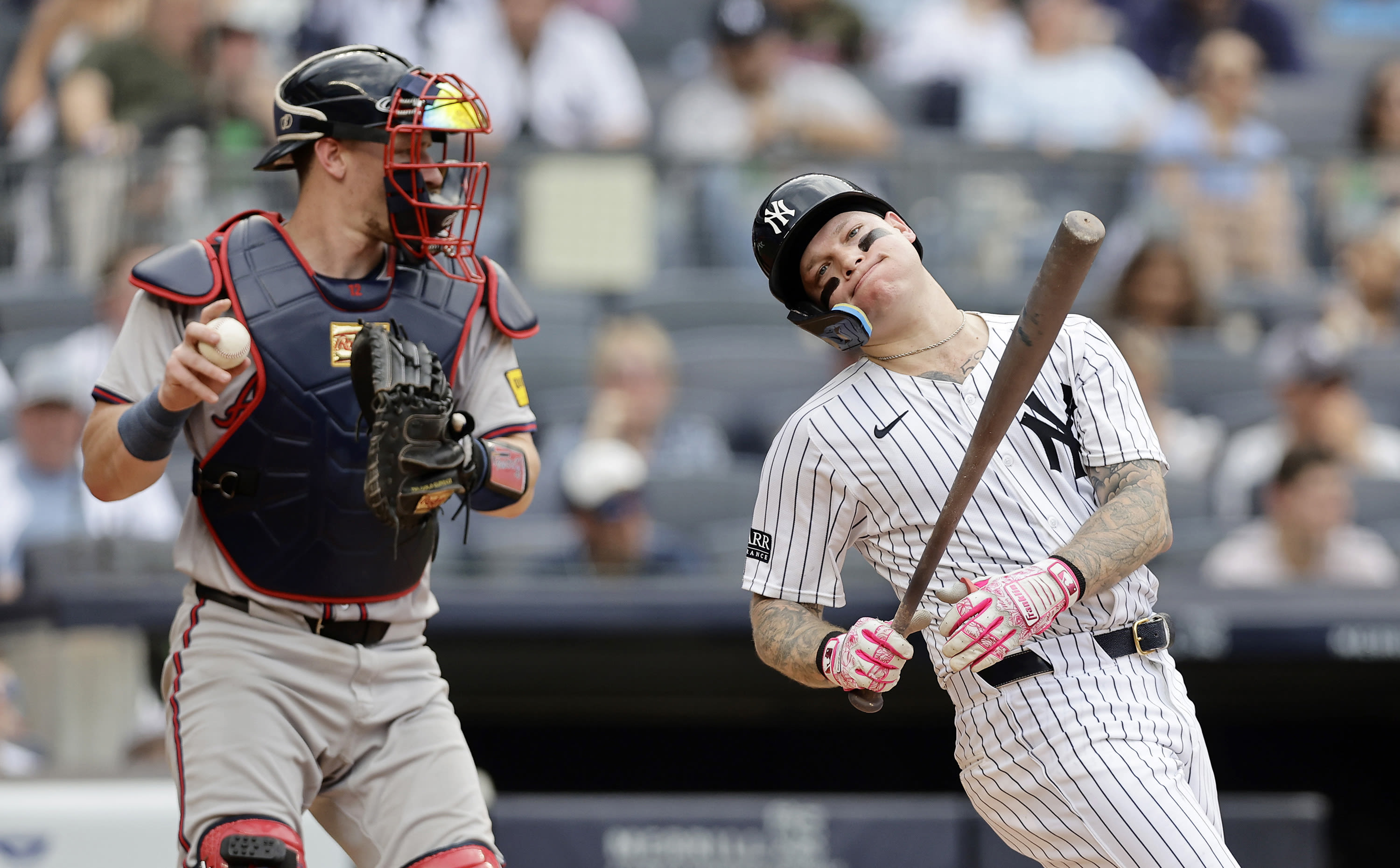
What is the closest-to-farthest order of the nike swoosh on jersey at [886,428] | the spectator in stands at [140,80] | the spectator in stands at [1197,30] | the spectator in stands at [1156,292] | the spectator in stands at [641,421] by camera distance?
the nike swoosh on jersey at [886,428] < the spectator in stands at [641,421] < the spectator in stands at [1156,292] < the spectator in stands at [140,80] < the spectator in stands at [1197,30]

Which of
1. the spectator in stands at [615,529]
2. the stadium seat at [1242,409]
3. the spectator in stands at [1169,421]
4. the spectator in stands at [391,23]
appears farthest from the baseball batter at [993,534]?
the spectator in stands at [391,23]

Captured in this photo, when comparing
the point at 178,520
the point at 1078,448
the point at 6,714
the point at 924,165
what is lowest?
the point at 6,714

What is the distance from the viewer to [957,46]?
29.6ft

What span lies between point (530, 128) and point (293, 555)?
5.05 meters

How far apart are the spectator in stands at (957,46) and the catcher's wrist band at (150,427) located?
6.25 m

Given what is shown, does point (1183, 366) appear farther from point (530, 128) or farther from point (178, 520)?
point (178, 520)

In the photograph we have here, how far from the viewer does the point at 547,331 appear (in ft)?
23.2

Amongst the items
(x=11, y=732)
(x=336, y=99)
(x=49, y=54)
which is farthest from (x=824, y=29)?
(x=336, y=99)

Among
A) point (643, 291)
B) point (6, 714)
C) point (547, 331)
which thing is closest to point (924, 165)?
point (643, 291)

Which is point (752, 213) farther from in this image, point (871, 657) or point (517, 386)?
point (871, 657)

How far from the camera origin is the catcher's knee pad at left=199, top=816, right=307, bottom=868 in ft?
9.27

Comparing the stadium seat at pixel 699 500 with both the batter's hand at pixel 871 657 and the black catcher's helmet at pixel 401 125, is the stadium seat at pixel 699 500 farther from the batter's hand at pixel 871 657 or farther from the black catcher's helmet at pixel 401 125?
the batter's hand at pixel 871 657

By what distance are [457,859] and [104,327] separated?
3783 millimetres

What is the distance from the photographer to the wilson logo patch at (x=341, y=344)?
10.1ft
